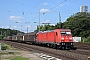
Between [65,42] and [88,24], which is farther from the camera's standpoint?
[88,24]

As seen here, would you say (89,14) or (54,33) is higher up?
(89,14)

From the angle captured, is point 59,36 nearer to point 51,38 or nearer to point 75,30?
point 51,38

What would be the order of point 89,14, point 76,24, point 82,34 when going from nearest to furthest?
point 82,34 < point 76,24 < point 89,14

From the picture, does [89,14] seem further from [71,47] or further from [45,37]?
[71,47]

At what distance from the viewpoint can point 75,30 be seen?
100125mm

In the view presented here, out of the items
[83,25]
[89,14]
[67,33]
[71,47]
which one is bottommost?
[71,47]

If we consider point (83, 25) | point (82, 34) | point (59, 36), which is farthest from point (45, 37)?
point (83, 25)

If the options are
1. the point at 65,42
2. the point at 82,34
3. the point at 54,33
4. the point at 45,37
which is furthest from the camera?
the point at 82,34

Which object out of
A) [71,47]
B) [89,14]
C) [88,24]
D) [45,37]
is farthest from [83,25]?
[71,47]

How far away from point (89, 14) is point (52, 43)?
8862 centimetres

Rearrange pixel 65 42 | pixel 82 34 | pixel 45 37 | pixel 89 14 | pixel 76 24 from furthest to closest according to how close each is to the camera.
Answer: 1. pixel 89 14
2. pixel 76 24
3. pixel 82 34
4. pixel 45 37
5. pixel 65 42

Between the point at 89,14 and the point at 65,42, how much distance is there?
301 ft

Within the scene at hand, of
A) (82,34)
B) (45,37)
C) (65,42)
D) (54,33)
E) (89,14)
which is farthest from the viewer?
(89,14)

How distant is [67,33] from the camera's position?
34219 mm
